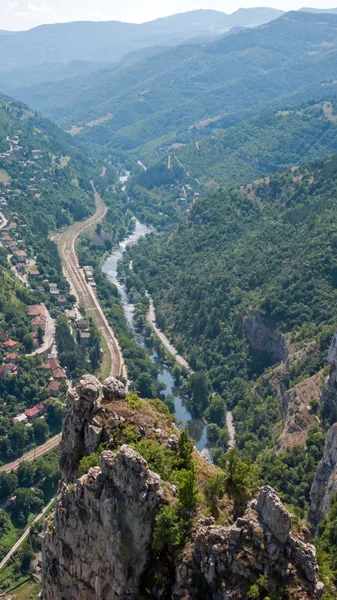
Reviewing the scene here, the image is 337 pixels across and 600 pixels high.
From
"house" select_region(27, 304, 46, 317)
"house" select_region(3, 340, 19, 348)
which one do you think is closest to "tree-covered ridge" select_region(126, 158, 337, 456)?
"house" select_region(27, 304, 46, 317)

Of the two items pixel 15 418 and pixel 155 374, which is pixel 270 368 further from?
pixel 15 418

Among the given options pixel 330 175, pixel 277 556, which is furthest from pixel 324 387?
pixel 330 175

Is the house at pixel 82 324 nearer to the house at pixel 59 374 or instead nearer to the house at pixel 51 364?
the house at pixel 51 364

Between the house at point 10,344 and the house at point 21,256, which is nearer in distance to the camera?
the house at point 10,344

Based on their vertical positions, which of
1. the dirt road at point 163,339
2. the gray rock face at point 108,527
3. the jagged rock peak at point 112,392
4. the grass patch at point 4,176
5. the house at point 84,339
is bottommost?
the dirt road at point 163,339

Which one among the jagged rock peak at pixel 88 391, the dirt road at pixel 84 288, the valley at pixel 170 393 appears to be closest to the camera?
the valley at pixel 170 393

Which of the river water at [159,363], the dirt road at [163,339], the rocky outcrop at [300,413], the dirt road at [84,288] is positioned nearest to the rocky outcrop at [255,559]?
the river water at [159,363]
